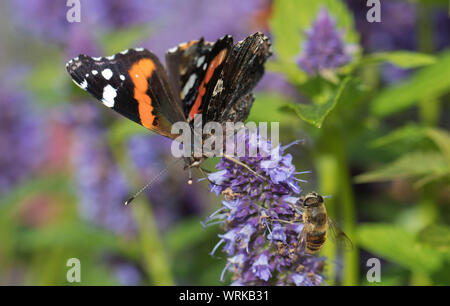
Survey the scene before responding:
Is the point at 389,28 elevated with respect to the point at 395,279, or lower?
elevated

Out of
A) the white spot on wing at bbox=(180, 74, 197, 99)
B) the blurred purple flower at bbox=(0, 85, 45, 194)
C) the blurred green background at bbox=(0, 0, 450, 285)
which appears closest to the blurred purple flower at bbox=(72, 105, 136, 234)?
the blurred green background at bbox=(0, 0, 450, 285)

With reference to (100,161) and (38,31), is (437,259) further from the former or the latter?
(38,31)

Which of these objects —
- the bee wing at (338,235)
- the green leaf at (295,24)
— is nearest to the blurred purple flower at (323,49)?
the green leaf at (295,24)

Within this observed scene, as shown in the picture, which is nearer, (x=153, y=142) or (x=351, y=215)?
(x=351, y=215)

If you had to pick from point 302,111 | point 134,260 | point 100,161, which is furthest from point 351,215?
point 100,161

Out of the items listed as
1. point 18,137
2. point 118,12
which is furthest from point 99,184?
point 18,137
